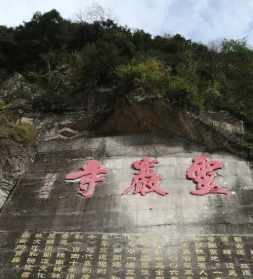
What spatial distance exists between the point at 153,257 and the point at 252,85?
624 cm

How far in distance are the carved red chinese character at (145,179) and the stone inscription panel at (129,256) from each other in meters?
0.95

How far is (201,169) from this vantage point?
23.5ft

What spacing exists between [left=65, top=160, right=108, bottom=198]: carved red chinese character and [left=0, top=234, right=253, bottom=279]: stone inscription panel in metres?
0.98

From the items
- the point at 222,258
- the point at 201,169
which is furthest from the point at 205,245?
the point at 201,169

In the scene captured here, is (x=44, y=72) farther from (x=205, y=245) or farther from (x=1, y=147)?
(x=205, y=245)

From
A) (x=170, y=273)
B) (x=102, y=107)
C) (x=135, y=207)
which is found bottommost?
(x=170, y=273)

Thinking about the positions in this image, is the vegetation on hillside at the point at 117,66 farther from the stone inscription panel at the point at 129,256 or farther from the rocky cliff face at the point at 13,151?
the stone inscription panel at the point at 129,256

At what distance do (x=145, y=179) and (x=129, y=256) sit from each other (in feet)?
5.25

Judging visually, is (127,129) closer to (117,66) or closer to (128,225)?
(117,66)

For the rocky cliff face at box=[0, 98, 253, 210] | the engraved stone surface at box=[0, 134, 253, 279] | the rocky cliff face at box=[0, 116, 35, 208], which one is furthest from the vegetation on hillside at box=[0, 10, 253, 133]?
the engraved stone surface at box=[0, 134, 253, 279]

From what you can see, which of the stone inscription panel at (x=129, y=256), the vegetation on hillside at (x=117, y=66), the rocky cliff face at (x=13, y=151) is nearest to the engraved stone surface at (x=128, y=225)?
the stone inscription panel at (x=129, y=256)

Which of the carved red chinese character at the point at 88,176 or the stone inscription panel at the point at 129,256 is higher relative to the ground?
the carved red chinese character at the point at 88,176

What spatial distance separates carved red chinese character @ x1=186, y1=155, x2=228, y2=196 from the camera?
669cm

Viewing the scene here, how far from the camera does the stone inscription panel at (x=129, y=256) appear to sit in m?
5.41
